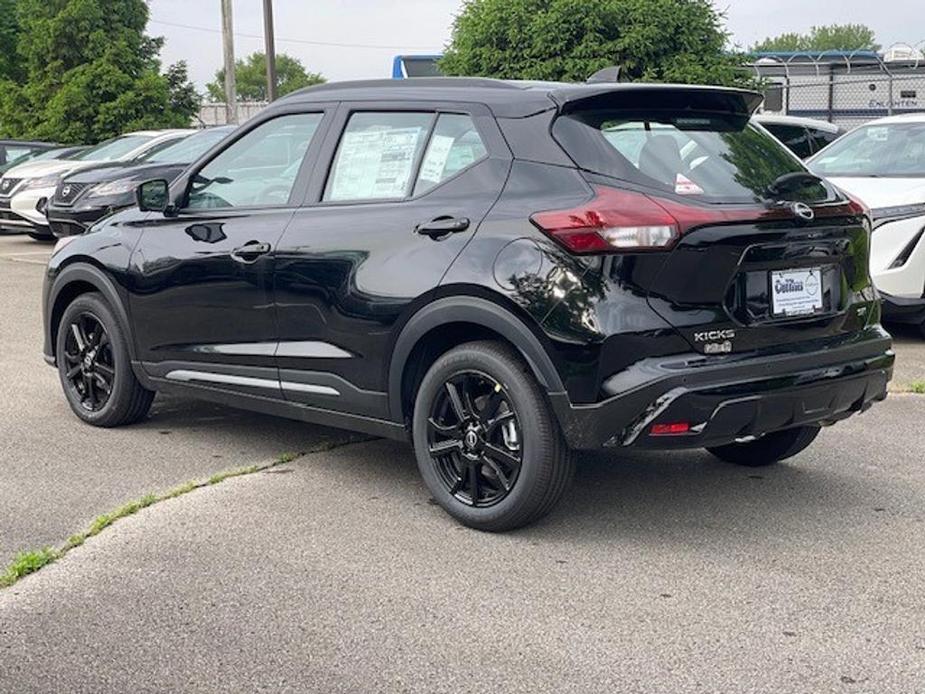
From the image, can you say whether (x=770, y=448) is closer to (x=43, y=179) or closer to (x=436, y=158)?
(x=436, y=158)

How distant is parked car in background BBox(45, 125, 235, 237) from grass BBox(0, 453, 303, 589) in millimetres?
8171

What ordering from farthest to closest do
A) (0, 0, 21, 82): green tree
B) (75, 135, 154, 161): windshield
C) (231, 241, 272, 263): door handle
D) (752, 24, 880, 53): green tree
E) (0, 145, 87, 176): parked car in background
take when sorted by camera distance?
(752, 24, 880, 53): green tree → (0, 0, 21, 82): green tree → (0, 145, 87, 176): parked car in background → (75, 135, 154, 161): windshield → (231, 241, 272, 263): door handle

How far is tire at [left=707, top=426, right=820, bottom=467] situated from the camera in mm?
5691

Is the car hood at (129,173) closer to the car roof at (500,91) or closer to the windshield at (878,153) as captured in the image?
the windshield at (878,153)

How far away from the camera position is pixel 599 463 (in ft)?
19.5

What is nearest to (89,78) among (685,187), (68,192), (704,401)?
(68,192)

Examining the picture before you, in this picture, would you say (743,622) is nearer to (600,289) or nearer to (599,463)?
(600,289)

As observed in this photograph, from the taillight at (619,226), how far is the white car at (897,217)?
4.33 metres

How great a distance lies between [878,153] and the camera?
10.1 metres

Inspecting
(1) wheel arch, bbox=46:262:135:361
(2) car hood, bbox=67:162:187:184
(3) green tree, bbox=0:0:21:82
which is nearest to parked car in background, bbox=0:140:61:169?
(2) car hood, bbox=67:162:187:184

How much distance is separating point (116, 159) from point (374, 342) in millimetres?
12332

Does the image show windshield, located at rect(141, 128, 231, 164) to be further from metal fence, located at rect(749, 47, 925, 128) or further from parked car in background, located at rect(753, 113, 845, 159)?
metal fence, located at rect(749, 47, 925, 128)

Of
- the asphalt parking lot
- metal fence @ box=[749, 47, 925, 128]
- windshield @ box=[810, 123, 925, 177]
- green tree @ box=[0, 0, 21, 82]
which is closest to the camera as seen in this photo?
the asphalt parking lot

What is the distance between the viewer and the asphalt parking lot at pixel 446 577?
3729mm
